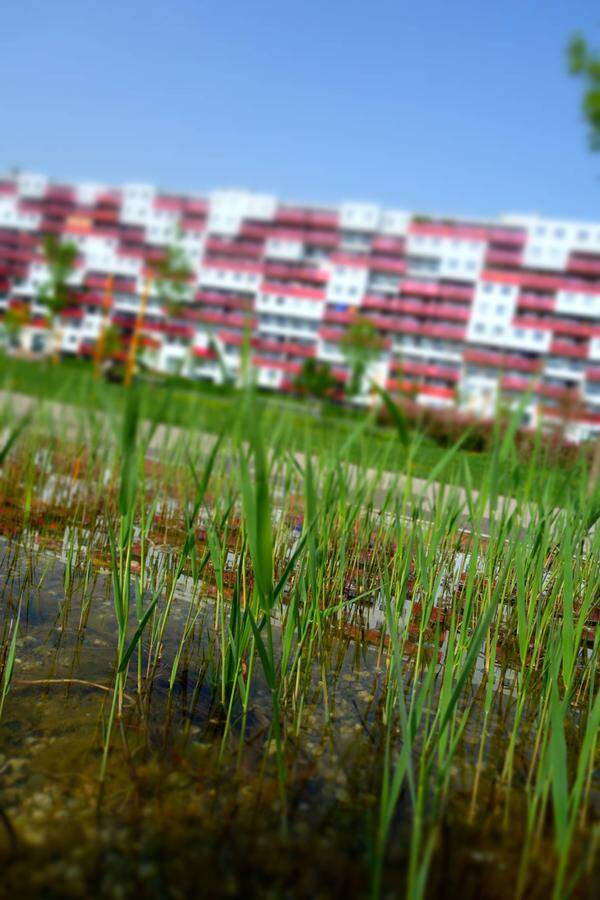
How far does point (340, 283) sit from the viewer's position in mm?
57781

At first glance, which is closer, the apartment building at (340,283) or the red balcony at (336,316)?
the apartment building at (340,283)

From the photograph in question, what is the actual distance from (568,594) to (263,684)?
783 millimetres

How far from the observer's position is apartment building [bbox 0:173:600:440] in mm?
53438

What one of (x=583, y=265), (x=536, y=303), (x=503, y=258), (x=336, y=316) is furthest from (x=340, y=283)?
(x=583, y=265)

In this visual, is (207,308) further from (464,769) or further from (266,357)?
(464,769)

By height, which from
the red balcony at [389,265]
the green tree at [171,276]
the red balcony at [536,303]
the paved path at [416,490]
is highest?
the red balcony at [389,265]

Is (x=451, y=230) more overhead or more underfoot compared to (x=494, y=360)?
more overhead

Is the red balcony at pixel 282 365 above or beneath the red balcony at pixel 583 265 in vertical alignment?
beneath

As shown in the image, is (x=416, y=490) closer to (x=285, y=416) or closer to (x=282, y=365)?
(x=285, y=416)

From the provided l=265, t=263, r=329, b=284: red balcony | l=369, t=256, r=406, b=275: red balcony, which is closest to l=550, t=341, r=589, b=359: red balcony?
l=369, t=256, r=406, b=275: red balcony

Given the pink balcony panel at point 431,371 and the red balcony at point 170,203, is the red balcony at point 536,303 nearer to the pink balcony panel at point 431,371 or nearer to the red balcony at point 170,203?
the pink balcony panel at point 431,371

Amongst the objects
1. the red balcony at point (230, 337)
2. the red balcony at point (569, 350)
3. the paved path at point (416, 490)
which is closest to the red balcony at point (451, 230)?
the red balcony at point (569, 350)

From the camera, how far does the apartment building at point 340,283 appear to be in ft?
175

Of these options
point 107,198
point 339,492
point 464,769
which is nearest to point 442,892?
point 464,769
